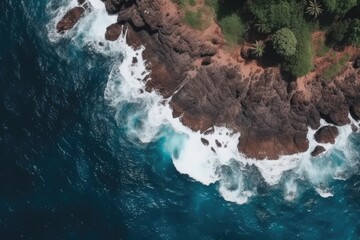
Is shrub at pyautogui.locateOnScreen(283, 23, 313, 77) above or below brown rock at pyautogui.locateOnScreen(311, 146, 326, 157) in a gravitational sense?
above

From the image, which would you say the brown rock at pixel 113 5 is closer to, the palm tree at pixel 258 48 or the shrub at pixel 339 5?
the palm tree at pixel 258 48

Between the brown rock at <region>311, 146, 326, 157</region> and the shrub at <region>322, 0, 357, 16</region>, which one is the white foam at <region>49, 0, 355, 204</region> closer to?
the brown rock at <region>311, 146, 326, 157</region>

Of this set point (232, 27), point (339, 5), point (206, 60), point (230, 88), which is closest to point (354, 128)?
point (339, 5)

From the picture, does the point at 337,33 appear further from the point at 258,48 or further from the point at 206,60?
the point at 206,60

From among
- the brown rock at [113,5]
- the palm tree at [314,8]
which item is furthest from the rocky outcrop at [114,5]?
the palm tree at [314,8]

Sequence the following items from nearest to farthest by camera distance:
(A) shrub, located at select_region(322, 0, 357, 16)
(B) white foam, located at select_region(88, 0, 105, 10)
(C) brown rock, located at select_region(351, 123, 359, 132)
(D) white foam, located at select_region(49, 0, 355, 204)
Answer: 1. (A) shrub, located at select_region(322, 0, 357, 16)
2. (D) white foam, located at select_region(49, 0, 355, 204)
3. (C) brown rock, located at select_region(351, 123, 359, 132)
4. (B) white foam, located at select_region(88, 0, 105, 10)

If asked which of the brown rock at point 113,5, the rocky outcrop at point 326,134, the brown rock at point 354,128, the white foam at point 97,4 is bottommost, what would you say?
the rocky outcrop at point 326,134

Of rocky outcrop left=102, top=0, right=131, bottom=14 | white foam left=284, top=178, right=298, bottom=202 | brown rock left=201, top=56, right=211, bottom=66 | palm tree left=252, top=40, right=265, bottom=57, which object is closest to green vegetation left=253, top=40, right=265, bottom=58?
palm tree left=252, top=40, right=265, bottom=57

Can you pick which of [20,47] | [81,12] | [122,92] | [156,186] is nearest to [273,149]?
[156,186]
